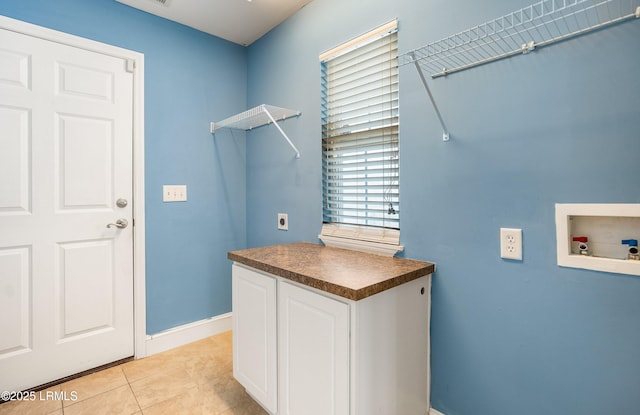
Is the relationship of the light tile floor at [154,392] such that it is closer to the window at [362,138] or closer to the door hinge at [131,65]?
the window at [362,138]

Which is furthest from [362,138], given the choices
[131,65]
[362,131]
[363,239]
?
[131,65]

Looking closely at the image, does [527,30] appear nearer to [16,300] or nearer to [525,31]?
[525,31]

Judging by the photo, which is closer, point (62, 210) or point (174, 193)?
point (62, 210)

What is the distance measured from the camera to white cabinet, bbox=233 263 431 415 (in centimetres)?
110

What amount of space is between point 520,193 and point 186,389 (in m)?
1.97

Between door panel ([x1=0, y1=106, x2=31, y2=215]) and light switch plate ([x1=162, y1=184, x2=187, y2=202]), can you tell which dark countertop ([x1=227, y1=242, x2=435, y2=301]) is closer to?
light switch plate ([x1=162, y1=184, x2=187, y2=202])

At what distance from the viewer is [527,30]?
3.72ft

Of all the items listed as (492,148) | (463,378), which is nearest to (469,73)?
(492,148)

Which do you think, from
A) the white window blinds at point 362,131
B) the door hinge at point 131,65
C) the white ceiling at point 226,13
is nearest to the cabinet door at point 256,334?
the white window blinds at point 362,131

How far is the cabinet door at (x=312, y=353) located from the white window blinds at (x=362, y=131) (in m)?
0.64

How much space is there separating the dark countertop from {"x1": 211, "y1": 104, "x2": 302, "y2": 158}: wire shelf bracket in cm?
79

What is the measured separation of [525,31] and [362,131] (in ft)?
2.72

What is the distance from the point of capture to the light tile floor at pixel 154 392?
1.60 meters

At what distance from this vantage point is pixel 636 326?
3.20 ft
